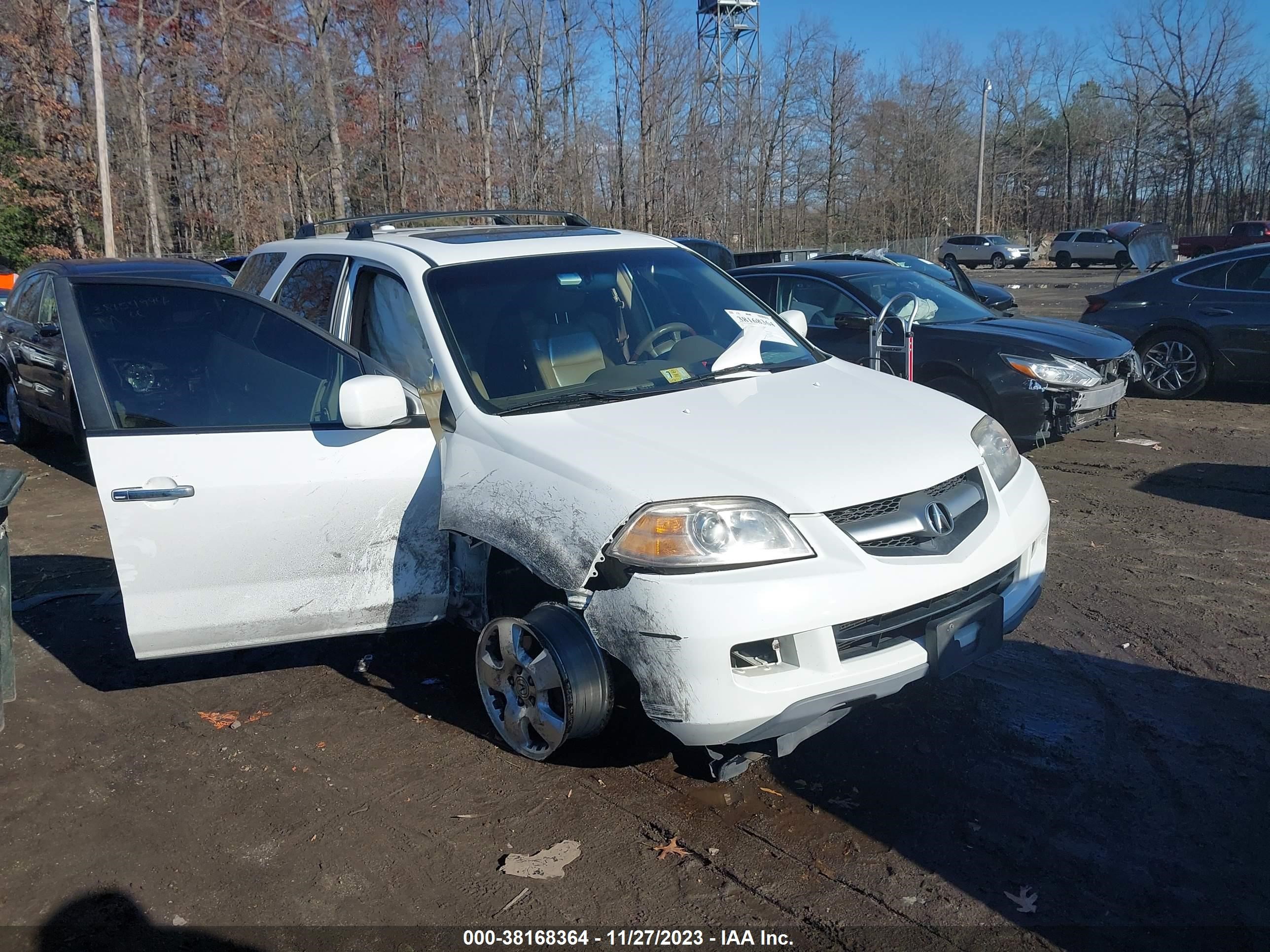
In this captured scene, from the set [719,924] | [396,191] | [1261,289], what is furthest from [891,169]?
[719,924]

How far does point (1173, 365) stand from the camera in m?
10.3

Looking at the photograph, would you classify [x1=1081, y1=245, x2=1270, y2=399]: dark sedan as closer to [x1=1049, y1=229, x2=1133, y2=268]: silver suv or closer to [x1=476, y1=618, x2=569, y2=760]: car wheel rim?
[x1=476, y1=618, x2=569, y2=760]: car wheel rim

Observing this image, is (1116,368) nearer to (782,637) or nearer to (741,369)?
(741,369)

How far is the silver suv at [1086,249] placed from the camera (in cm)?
4334

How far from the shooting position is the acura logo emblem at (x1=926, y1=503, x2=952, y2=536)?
334 cm

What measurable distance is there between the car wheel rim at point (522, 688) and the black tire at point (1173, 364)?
8.69m

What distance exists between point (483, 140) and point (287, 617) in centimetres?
3046

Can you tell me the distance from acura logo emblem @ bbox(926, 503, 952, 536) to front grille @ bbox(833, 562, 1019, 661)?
19 centimetres

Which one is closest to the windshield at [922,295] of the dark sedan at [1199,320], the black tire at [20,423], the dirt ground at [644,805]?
the dark sedan at [1199,320]

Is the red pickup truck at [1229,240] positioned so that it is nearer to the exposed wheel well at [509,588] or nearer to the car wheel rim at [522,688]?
the exposed wheel well at [509,588]

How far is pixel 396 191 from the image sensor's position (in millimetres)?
36125

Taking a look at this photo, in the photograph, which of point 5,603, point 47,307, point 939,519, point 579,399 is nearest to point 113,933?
point 5,603

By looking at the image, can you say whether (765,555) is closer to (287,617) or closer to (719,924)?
(719,924)

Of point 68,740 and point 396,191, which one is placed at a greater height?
point 396,191
